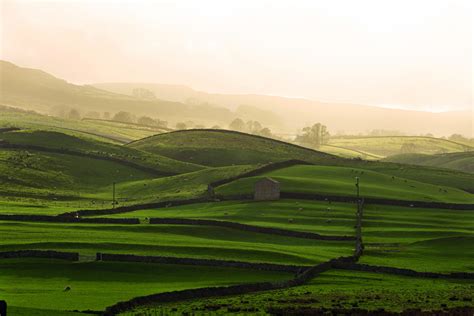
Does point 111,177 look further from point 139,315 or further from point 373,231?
point 139,315

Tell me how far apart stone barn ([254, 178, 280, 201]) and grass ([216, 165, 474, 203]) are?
3.56 meters

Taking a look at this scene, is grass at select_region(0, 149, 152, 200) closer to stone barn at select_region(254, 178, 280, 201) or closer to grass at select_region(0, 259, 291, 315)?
stone barn at select_region(254, 178, 280, 201)

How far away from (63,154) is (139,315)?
134031mm

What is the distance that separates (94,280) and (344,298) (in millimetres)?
23021

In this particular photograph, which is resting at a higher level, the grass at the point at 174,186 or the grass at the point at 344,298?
the grass at the point at 174,186

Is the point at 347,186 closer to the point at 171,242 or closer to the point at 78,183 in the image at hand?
the point at 78,183

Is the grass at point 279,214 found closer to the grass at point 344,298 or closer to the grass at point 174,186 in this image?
the grass at point 174,186

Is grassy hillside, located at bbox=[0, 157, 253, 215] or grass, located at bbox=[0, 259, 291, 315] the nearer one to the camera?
grass, located at bbox=[0, 259, 291, 315]

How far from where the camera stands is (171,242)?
88.9 m

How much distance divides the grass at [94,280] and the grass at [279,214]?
1231 inches

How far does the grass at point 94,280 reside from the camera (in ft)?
198

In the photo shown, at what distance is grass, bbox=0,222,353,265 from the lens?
82.2 meters

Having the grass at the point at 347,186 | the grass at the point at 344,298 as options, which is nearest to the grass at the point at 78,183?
the grass at the point at 347,186

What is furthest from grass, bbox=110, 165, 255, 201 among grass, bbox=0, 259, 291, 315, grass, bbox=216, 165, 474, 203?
grass, bbox=0, 259, 291, 315
